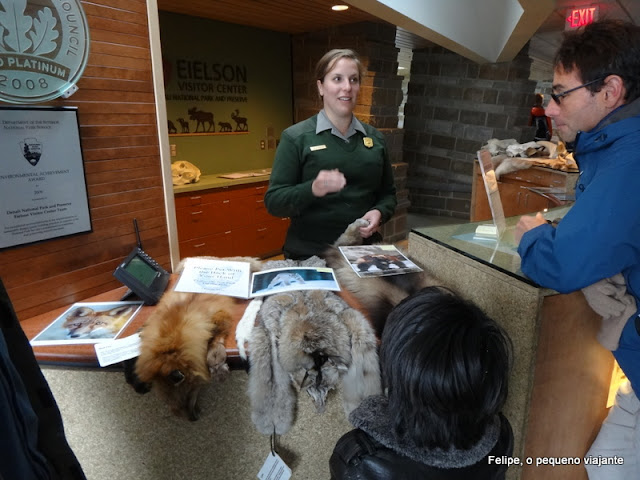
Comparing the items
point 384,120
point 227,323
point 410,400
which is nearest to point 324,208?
point 227,323

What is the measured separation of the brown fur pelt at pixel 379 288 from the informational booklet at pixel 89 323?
0.68 m

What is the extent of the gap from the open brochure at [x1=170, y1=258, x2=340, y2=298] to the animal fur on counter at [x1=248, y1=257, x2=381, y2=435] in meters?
0.17

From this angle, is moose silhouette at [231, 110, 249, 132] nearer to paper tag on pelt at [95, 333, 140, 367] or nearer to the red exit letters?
the red exit letters

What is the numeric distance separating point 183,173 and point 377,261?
10.3 ft

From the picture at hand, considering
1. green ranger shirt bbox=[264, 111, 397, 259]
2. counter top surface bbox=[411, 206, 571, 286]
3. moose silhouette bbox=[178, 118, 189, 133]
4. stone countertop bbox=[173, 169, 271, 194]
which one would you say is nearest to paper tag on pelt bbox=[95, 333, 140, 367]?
green ranger shirt bbox=[264, 111, 397, 259]

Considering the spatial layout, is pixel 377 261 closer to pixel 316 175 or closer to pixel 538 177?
pixel 316 175

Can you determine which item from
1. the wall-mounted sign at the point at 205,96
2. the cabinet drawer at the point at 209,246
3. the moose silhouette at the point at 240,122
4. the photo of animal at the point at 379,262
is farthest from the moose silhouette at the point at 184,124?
the photo of animal at the point at 379,262

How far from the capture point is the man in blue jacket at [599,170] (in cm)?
99

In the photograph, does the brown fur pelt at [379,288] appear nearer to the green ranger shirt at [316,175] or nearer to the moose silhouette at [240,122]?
the green ranger shirt at [316,175]

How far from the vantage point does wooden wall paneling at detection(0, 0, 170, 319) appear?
1348 mm

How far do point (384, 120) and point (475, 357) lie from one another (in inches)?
175

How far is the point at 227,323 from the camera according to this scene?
124 cm

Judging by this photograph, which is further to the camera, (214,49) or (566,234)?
(214,49)

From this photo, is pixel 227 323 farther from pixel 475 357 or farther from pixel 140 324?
pixel 475 357
